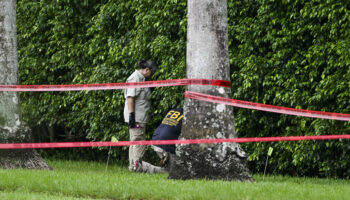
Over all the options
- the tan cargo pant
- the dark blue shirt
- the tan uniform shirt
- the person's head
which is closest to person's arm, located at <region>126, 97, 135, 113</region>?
the tan uniform shirt

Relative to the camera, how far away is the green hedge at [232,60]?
10.0 m

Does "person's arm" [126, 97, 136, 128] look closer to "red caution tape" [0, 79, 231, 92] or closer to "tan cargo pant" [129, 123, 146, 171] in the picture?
"tan cargo pant" [129, 123, 146, 171]

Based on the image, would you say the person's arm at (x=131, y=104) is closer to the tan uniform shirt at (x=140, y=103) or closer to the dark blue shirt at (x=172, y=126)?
the tan uniform shirt at (x=140, y=103)

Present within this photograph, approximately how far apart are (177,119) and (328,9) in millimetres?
3026

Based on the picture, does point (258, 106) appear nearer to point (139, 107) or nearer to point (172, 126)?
point (172, 126)

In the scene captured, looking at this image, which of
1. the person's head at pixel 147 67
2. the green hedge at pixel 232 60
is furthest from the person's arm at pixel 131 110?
the green hedge at pixel 232 60

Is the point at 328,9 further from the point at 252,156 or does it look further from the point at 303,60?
the point at 252,156

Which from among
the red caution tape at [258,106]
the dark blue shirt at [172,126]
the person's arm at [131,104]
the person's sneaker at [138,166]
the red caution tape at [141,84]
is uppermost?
the red caution tape at [141,84]

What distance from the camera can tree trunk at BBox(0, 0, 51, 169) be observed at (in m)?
10.7

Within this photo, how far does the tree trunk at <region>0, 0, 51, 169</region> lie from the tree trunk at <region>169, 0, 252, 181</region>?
3.15 metres

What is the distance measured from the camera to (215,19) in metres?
8.75

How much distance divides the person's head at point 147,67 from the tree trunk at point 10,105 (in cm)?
219

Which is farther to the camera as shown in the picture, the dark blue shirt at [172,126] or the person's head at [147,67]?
the person's head at [147,67]

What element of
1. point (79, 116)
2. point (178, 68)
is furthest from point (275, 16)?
point (79, 116)
